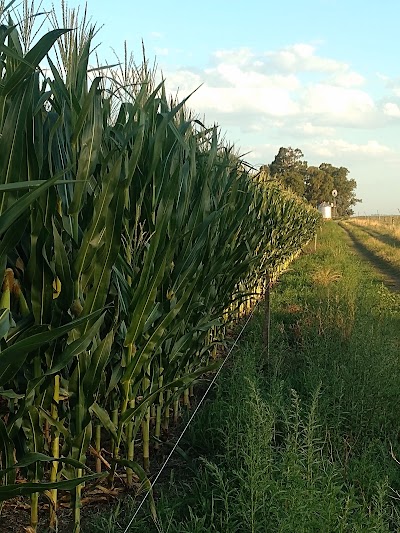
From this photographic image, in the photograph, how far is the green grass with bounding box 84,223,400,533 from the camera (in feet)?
7.16

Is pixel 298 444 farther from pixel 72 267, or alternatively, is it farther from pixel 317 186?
pixel 317 186

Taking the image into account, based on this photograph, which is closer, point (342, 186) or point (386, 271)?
point (386, 271)

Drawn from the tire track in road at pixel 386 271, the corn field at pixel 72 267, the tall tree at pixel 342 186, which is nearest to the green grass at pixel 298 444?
the corn field at pixel 72 267

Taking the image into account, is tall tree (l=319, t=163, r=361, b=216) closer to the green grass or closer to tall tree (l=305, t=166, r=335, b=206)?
tall tree (l=305, t=166, r=335, b=206)

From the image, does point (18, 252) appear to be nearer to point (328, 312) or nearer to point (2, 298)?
point (2, 298)

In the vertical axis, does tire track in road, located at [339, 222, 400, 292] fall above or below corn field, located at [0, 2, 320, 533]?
below

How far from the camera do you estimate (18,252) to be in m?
1.93

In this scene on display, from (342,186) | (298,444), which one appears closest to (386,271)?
(298,444)

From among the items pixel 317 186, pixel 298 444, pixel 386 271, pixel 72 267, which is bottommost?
pixel 386 271

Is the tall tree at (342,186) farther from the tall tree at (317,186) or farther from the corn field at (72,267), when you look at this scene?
the corn field at (72,267)

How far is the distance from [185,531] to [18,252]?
1155 millimetres

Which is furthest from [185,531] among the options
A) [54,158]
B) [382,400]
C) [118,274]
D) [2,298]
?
[382,400]

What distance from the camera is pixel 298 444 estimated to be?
2.46 m

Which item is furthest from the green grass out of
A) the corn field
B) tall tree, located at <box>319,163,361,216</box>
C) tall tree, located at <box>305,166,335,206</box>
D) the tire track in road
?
tall tree, located at <box>319,163,361,216</box>
